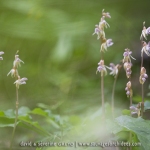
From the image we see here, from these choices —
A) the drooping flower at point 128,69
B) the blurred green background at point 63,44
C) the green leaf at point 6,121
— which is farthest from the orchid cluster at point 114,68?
the blurred green background at point 63,44

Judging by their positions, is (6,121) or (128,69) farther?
(6,121)

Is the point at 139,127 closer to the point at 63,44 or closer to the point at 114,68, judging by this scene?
the point at 114,68

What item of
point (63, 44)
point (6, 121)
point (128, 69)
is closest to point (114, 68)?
point (128, 69)

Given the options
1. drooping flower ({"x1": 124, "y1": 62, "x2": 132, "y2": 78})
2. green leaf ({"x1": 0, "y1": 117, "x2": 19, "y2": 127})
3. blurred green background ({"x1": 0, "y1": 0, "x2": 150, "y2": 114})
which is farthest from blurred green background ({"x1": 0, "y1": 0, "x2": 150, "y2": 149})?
drooping flower ({"x1": 124, "y1": 62, "x2": 132, "y2": 78})

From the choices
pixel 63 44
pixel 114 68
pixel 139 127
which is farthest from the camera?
pixel 63 44

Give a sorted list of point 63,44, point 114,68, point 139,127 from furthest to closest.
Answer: point 63,44
point 114,68
point 139,127

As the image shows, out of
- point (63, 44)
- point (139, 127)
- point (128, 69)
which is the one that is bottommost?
point (139, 127)
